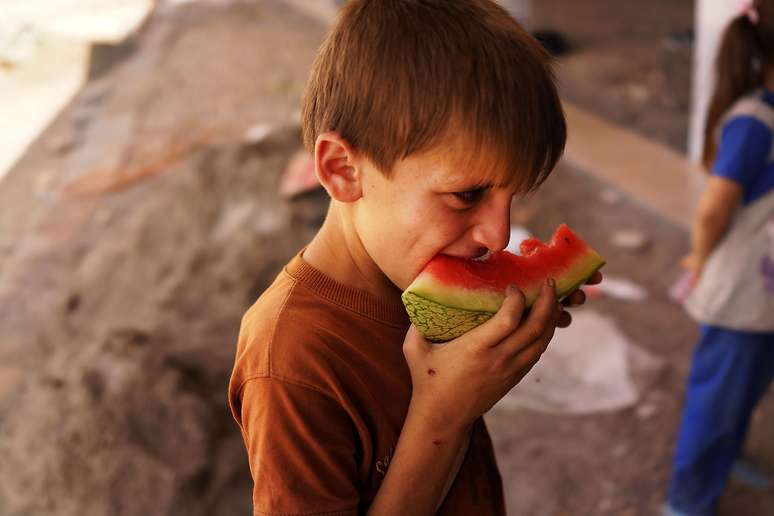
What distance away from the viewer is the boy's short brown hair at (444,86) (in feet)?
3.83

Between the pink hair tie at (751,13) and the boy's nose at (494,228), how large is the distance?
5.22 ft

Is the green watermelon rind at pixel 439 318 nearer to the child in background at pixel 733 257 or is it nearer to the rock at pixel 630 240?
the child in background at pixel 733 257

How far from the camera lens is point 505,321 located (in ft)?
4.09

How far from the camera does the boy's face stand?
122 cm

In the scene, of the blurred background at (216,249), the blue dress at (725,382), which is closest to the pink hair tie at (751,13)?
the blue dress at (725,382)

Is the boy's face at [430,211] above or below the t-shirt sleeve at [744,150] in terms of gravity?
above

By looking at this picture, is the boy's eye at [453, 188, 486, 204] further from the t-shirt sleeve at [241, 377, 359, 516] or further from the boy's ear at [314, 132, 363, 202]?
the t-shirt sleeve at [241, 377, 359, 516]

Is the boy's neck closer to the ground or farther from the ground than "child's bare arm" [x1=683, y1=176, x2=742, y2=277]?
farther from the ground

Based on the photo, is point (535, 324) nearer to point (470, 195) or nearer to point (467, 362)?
point (467, 362)

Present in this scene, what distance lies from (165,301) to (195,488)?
5.42 ft

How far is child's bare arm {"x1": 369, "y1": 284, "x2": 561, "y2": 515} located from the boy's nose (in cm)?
8

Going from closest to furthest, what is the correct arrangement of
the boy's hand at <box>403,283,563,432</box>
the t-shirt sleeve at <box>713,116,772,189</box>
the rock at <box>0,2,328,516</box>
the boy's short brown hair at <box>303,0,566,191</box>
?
the boy's short brown hair at <box>303,0,566,191</box>, the boy's hand at <box>403,283,563,432</box>, the t-shirt sleeve at <box>713,116,772,189</box>, the rock at <box>0,2,328,516</box>

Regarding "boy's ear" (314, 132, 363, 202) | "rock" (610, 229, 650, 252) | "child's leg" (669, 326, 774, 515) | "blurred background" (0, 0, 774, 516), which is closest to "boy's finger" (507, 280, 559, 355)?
"boy's ear" (314, 132, 363, 202)

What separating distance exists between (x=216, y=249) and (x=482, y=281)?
3413mm
